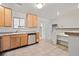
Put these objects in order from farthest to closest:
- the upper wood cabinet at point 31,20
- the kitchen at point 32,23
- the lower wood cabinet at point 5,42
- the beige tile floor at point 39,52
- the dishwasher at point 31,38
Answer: the upper wood cabinet at point 31,20
the dishwasher at point 31,38
the kitchen at point 32,23
the lower wood cabinet at point 5,42
the beige tile floor at point 39,52

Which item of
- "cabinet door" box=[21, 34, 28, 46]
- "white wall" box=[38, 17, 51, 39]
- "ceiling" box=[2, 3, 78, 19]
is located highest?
"ceiling" box=[2, 3, 78, 19]

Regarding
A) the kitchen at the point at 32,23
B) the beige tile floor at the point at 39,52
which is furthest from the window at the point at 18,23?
the beige tile floor at the point at 39,52

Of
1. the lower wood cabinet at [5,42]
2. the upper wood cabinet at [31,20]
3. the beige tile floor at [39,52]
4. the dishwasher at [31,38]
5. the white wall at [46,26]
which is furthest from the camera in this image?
the white wall at [46,26]

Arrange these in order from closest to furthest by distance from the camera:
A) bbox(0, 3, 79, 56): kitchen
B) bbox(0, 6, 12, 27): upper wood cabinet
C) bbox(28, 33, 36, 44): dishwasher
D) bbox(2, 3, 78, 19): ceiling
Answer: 1. bbox(0, 6, 12, 27): upper wood cabinet
2. bbox(0, 3, 79, 56): kitchen
3. bbox(2, 3, 78, 19): ceiling
4. bbox(28, 33, 36, 44): dishwasher

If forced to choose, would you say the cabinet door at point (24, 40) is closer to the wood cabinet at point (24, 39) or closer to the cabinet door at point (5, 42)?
the wood cabinet at point (24, 39)

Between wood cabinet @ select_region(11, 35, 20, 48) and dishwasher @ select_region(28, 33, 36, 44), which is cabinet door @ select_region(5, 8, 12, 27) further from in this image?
dishwasher @ select_region(28, 33, 36, 44)

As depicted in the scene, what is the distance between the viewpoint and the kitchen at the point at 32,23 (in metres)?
5.72

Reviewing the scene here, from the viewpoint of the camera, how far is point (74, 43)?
252cm

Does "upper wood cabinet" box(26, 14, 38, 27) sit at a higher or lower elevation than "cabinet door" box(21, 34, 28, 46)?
higher

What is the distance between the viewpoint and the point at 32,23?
834 centimetres

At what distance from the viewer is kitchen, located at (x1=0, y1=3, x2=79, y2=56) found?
18.8 feet

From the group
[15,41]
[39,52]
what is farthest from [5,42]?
[39,52]

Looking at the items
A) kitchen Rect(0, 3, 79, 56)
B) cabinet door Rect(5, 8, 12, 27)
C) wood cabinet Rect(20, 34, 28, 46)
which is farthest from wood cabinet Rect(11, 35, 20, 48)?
cabinet door Rect(5, 8, 12, 27)

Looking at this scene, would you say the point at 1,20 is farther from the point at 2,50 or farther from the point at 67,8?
the point at 67,8
